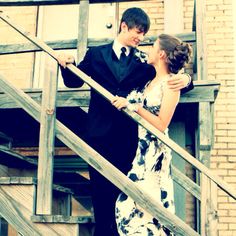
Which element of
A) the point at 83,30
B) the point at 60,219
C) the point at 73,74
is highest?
the point at 83,30

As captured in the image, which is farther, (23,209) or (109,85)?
(109,85)

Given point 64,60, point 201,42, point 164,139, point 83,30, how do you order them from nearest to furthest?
1. point 164,139
2. point 64,60
3. point 201,42
4. point 83,30

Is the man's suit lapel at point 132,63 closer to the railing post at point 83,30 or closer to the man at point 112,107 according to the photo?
the man at point 112,107

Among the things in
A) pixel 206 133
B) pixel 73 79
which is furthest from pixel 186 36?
pixel 73 79

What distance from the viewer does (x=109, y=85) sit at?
3586 millimetres

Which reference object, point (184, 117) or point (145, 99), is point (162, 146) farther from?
point (184, 117)

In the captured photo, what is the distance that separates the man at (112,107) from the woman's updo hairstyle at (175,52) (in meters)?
0.11

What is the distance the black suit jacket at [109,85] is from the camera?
3.47 m

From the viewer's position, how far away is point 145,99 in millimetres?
3416

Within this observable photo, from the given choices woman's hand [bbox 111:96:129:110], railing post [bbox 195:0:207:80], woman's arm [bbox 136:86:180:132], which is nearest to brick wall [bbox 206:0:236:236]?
railing post [bbox 195:0:207:80]

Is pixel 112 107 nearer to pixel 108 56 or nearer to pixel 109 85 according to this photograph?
pixel 109 85

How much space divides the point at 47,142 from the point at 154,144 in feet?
2.57

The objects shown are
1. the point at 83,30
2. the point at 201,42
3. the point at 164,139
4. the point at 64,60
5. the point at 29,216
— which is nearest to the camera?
the point at 164,139

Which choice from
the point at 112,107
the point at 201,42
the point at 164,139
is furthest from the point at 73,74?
the point at 201,42
